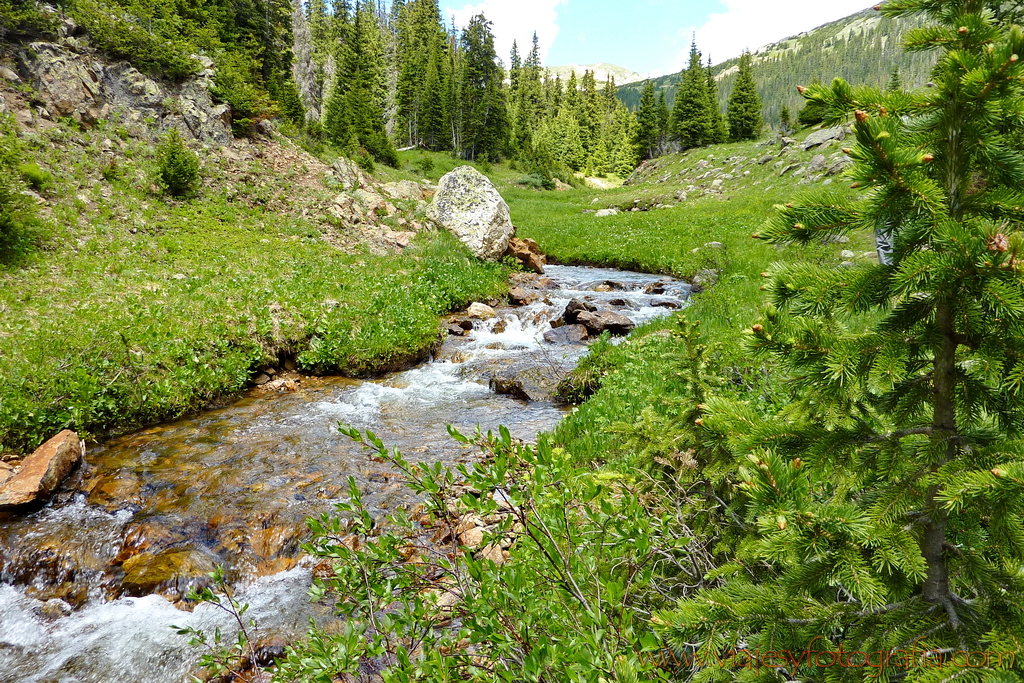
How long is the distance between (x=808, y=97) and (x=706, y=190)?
41.9 m

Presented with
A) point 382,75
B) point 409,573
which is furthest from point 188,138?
point 382,75

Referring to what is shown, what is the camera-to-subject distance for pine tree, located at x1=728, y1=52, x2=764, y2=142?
208 ft

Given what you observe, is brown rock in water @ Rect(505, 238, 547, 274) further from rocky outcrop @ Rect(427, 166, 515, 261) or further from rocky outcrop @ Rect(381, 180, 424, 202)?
rocky outcrop @ Rect(381, 180, 424, 202)

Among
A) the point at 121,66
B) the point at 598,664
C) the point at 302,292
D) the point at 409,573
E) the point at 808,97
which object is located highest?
the point at 121,66

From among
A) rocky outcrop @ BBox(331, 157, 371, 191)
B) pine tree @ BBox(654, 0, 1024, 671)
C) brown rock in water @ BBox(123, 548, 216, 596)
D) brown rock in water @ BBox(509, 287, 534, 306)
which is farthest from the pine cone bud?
rocky outcrop @ BBox(331, 157, 371, 191)

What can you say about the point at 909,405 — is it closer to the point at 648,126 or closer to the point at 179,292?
the point at 179,292

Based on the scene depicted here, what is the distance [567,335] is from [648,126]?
69609mm

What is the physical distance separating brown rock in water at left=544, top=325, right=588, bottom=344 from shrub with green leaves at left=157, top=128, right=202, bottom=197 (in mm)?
13082

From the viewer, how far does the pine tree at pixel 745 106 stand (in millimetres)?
63500

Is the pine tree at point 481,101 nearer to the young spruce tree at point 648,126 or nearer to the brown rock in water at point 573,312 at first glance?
the young spruce tree at point 648,126

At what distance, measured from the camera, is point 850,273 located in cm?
215

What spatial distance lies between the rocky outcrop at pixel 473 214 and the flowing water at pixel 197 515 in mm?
9989

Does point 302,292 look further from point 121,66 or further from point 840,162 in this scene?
point 840,162

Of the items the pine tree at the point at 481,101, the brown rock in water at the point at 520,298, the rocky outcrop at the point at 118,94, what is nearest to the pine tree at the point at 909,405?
the brown rock in water at the point at 520,298
